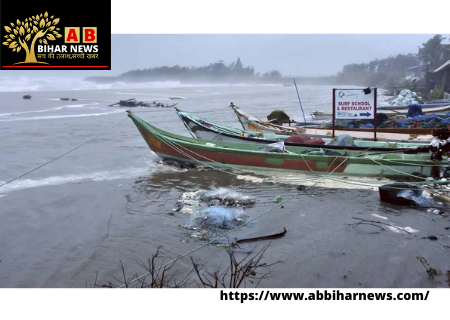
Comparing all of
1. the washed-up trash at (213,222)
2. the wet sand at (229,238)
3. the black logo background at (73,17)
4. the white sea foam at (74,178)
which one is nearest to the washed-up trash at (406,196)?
the wet sand at (229,238)

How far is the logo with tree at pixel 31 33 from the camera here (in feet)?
23.7

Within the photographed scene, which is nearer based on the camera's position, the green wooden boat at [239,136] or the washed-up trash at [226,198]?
the washed-up trash at [226,198]

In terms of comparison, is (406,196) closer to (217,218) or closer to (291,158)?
(291,158)

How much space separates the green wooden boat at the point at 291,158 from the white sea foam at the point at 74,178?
36.9 inches

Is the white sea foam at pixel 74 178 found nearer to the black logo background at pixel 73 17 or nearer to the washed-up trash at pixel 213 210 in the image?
the washed-up trash at pixel 213 210

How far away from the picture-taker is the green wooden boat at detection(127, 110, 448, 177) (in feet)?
30.7

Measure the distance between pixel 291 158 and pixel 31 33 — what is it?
5.83 metres

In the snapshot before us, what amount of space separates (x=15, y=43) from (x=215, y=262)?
5166mm

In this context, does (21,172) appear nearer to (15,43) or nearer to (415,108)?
(15,43)

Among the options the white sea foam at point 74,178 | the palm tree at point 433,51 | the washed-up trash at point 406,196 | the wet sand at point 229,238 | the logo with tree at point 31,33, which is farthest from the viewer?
the palm tree at point 433,51

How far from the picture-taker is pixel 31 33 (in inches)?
293

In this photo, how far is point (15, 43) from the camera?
772 centimetres

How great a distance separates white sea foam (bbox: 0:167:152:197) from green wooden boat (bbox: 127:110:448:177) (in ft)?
3.07

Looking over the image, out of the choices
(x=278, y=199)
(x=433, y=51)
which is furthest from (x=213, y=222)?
(x=433, y=51)
